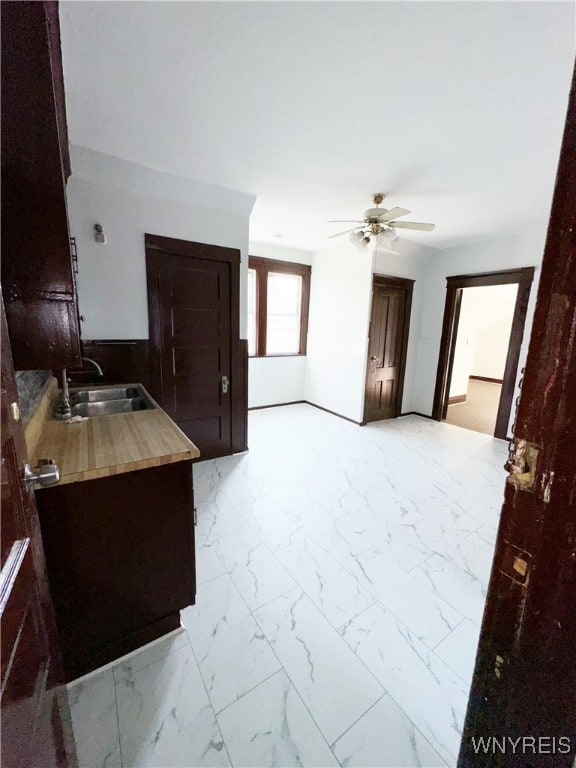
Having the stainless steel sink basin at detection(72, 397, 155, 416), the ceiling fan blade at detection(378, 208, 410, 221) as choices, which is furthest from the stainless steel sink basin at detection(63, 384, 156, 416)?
the ceiling fan blade at detection(378, 208, 410, 221)

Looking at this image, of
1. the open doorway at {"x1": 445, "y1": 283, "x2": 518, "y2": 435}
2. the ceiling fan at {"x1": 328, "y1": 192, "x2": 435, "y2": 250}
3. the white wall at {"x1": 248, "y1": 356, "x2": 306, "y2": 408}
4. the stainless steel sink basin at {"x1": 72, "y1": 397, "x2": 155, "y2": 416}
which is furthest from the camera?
the open doorway at {"x1": 445, "y1": 283, "x2": 518, "y2": 435}

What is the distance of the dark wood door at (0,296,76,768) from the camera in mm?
495

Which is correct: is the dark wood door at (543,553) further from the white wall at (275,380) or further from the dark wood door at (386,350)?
the white wall at (275,380)

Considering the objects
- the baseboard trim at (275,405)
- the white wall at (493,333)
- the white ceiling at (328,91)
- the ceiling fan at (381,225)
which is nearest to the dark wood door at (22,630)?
the white ceiling at (328,91)

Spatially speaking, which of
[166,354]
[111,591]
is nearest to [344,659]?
[111,591]

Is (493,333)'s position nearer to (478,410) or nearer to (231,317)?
(478,410)

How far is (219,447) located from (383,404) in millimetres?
2650

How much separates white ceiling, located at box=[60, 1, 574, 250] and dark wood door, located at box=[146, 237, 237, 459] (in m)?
0.75

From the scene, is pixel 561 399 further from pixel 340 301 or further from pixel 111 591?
pixel 340 301

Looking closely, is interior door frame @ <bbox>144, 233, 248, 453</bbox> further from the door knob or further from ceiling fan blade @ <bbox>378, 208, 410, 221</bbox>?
the door knob

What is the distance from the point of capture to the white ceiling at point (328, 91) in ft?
3.87

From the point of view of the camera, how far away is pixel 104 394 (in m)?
2.33

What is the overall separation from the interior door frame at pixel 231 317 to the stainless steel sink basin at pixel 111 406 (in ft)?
1.83

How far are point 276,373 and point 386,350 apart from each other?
178 centimetres
